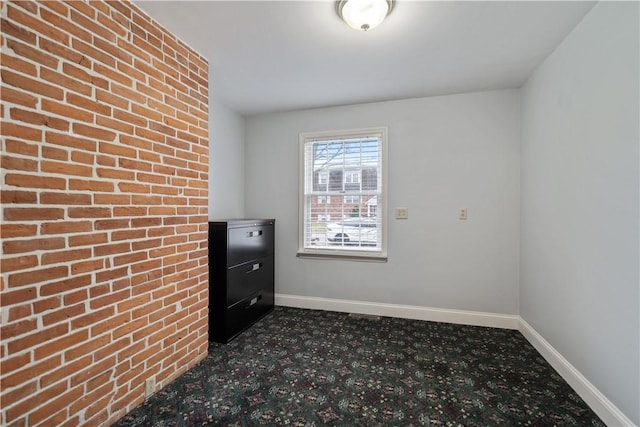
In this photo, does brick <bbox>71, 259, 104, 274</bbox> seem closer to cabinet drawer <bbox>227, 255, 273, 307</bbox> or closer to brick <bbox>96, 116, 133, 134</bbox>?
brick <bbox>96, 116, 133, 134</bbox>

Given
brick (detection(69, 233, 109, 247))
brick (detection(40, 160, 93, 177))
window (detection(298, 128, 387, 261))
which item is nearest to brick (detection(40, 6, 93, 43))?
brick (detection(40, 160, 93, 177))

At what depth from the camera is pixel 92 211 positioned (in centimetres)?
145

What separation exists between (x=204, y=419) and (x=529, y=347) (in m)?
2.58

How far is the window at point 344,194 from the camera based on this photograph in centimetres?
324

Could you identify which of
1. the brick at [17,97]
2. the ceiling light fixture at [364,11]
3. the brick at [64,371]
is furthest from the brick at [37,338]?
the ceiling light fixture at [364,11]

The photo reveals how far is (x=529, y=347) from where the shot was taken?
244 centimetres

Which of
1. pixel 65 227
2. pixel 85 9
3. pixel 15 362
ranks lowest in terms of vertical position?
pixel 15 362

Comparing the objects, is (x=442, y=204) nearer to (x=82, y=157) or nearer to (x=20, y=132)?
(x=82, y=157)

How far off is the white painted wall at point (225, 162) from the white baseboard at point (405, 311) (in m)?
1.27

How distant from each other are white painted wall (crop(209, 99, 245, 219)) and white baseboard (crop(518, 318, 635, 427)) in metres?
3.22

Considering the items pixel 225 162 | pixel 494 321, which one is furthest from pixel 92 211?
pixel 494 321

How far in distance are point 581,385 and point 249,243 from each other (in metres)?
2.70

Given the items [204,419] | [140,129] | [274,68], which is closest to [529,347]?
[204,419]

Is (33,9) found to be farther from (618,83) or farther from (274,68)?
(618,83)
